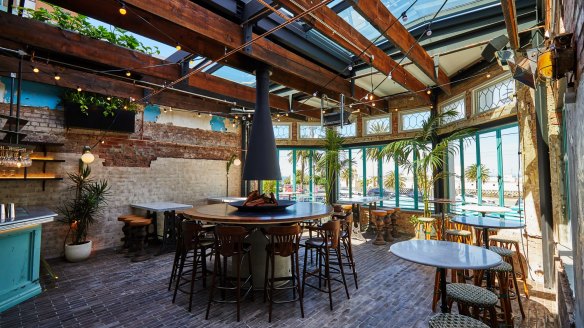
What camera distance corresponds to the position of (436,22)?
3.96 meters

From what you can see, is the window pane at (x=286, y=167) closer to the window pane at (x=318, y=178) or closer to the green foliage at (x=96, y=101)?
the window pane at (x=318, y=178)

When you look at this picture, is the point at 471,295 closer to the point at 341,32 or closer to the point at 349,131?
the point at 341,32

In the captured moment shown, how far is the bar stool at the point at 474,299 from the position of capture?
210 centimetres

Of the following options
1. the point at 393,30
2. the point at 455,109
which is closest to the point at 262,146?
the point at 393,30

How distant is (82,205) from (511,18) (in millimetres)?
6837

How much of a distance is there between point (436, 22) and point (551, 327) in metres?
3.95

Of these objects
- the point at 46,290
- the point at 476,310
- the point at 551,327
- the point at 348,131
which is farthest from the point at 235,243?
the point at 348,131

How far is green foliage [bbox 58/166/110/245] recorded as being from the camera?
4949 millimetres

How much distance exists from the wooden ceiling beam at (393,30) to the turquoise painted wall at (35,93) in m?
5.62

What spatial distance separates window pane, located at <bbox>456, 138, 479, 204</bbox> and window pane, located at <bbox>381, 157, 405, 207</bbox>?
1839 millimetres

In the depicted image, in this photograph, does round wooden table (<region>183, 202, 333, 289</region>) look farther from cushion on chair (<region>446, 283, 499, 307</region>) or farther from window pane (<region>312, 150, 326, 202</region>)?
window pane (<region>312, 150, 326, 202</region>)

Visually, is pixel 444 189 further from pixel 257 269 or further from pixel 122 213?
pixel 122 213

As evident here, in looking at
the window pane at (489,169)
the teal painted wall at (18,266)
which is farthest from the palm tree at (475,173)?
the teal painted wall at (18,266)

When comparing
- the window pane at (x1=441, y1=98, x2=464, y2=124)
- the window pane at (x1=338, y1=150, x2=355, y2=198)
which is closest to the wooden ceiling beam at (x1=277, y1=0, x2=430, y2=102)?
the window pane at (x1=441, y1=98, x2=464, y2=124)
